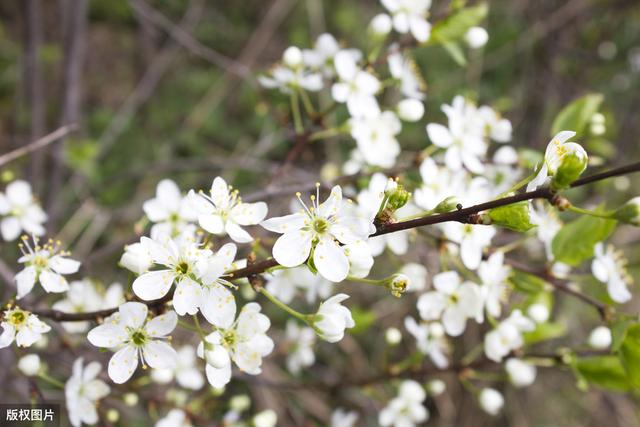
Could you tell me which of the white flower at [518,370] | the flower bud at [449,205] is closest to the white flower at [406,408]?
the white flower at [518,370]

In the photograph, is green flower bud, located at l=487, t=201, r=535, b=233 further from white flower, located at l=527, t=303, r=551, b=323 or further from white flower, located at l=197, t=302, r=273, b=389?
white flower, located at l=527, t=303, r=551, b=323

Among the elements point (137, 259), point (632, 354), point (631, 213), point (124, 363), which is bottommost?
point (632, 354)

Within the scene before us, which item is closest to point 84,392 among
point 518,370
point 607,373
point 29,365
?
point 29,365

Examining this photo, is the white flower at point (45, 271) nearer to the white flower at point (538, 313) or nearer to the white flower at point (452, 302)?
the white flower at point (452, 302)

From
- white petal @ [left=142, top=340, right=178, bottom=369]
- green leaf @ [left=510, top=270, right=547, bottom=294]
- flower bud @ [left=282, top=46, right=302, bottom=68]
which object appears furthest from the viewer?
flower bud @ [left=282, top=46, right=302, bottom=68]

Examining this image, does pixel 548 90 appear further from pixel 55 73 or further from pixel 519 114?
pixel 55 73

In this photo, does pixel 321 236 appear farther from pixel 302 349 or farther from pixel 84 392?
pixel 302 349

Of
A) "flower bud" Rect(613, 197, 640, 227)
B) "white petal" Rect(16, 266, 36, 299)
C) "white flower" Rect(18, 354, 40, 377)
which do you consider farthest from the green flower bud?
"white flower" Rect(18, 354, 40, 377)
